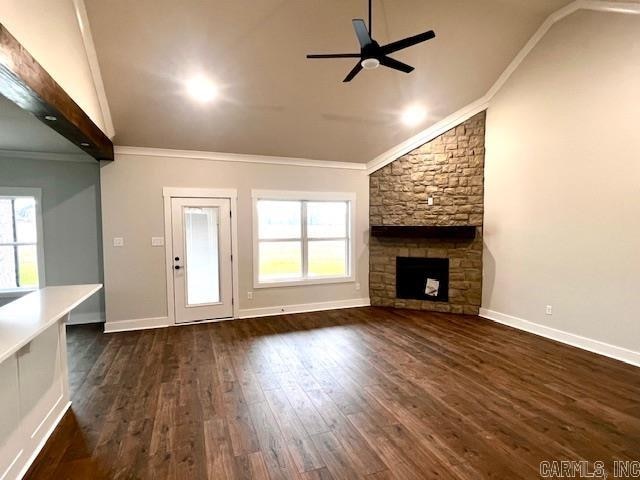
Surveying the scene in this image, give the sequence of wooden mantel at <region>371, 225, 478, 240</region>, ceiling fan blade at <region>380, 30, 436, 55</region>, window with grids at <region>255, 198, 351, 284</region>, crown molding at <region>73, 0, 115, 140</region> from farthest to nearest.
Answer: window with grids at <region>255, 198, 351, 284</region>
wooden mantel at <region>371, 225, 478, 240</region>
crown molding at <region>73, 0, 115, 140</region>
ceiling fan blade at <region>380, 30, 436, 55</region>

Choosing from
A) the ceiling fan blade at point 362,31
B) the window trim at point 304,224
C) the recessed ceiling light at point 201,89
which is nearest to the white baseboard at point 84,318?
the window trim at point 304,224

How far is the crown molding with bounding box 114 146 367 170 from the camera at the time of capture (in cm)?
450

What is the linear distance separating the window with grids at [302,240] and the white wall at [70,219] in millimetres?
2510

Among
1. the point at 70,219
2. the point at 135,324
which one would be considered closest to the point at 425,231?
the point at 135,324

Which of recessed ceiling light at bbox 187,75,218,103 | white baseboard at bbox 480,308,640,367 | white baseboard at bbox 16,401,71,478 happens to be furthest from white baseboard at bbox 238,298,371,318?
recessed ceiling light at bbox 187,75,218,103

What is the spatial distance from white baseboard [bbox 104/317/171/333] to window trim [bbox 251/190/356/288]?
4.75 feet

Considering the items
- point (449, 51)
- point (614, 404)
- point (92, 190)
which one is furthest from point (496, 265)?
point (92, 190)

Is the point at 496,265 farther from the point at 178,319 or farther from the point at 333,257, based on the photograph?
the point at 178,319

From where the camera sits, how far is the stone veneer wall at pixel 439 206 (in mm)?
5020

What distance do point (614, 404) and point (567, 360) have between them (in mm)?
873

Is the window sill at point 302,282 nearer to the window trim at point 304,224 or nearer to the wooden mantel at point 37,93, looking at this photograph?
the window trim at point 304,224

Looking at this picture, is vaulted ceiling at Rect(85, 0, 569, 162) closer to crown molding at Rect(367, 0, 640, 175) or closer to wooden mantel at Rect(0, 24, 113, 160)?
crown molding at Rect(367, 0, 640, 175)

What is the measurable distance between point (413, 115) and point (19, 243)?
617 centimetres

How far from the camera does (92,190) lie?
4895 millimetres
